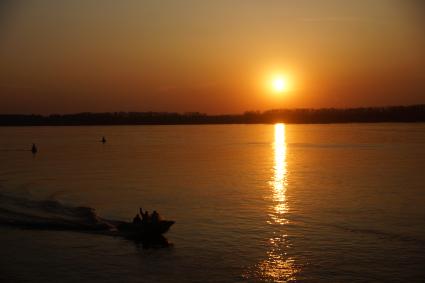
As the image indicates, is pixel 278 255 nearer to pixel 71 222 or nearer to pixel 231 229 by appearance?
pixel 231 229

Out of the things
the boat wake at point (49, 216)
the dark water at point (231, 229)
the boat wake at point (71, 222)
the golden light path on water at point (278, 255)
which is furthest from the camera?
the boat wake at point (49, 216)

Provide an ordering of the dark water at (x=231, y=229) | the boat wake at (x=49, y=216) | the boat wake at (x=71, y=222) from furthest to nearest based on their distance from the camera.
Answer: the boat wake at (x=49, y=216) < the boat wake at (x=71, y=222) < the dark water at (x=231, y=229)

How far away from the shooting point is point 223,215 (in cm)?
2808

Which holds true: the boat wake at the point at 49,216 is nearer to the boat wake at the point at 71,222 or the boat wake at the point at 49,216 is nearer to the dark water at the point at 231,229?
the boat wake at the point at 71,222

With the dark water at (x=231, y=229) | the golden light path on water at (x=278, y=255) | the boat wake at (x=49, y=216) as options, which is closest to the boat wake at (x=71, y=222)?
the boat wake at (x=49, y=216)

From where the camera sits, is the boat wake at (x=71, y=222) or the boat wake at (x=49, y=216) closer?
the boat wake at (x=71, y=222)

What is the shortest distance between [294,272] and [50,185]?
2826cm

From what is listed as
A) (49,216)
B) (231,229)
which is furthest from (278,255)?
(49,216)

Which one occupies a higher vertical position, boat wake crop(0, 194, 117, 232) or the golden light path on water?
boat wake crop(0, 194, 117, 232)

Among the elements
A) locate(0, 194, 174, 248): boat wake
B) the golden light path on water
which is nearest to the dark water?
the golden light path on water

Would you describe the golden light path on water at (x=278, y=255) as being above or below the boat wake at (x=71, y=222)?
below

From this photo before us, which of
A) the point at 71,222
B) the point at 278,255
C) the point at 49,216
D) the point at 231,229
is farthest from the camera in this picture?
the point at 49,216

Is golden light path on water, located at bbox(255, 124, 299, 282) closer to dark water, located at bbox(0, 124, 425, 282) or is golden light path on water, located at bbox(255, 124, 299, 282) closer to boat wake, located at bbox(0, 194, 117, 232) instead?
dark water, located at bbox(0, 124, 425, 282)

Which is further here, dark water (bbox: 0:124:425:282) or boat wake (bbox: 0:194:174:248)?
boat wake (bbox: 0:194:174:248)
